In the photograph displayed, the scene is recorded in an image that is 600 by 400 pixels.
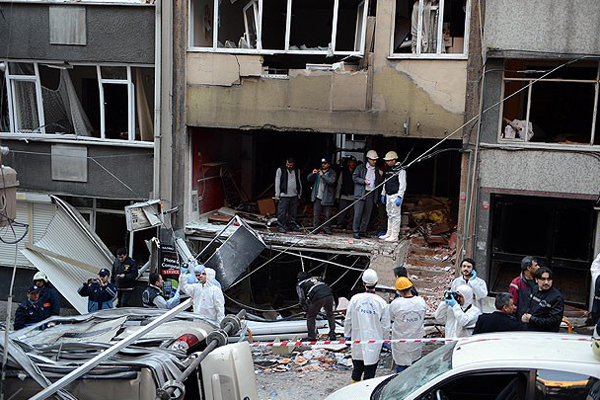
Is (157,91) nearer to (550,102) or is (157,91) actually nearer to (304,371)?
(304,371)

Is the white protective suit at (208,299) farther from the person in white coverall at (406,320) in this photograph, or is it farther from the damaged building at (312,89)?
the person in white coverall at (406,320)

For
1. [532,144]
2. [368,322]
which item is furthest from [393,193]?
[368,322]

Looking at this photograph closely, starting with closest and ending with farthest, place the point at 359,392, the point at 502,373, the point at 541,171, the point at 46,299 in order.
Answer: the point at 502,373, the point at 359,392, the point at 46,299, the point at 541,171

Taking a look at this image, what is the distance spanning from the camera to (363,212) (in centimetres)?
1480

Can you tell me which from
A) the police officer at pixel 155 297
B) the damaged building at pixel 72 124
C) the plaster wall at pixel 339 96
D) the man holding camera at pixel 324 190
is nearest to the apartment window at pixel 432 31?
the plaster wall at pixel 339 96

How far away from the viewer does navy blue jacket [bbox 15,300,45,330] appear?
10680 mm

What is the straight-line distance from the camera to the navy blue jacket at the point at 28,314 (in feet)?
35.0

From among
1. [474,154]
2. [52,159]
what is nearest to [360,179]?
[474,154]

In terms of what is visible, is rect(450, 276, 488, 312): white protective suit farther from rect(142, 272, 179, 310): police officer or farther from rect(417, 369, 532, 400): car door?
rect(142, 272, 179, 310): police officer

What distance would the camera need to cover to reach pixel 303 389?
9.83 m

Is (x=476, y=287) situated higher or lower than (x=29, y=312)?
higher

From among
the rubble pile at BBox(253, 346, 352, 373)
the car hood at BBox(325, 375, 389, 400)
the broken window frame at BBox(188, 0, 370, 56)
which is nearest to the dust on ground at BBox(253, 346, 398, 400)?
the rubble pile at BBox(253, 346, 352, 373)

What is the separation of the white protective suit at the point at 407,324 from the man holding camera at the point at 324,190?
5570 mm

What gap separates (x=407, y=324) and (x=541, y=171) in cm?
536
